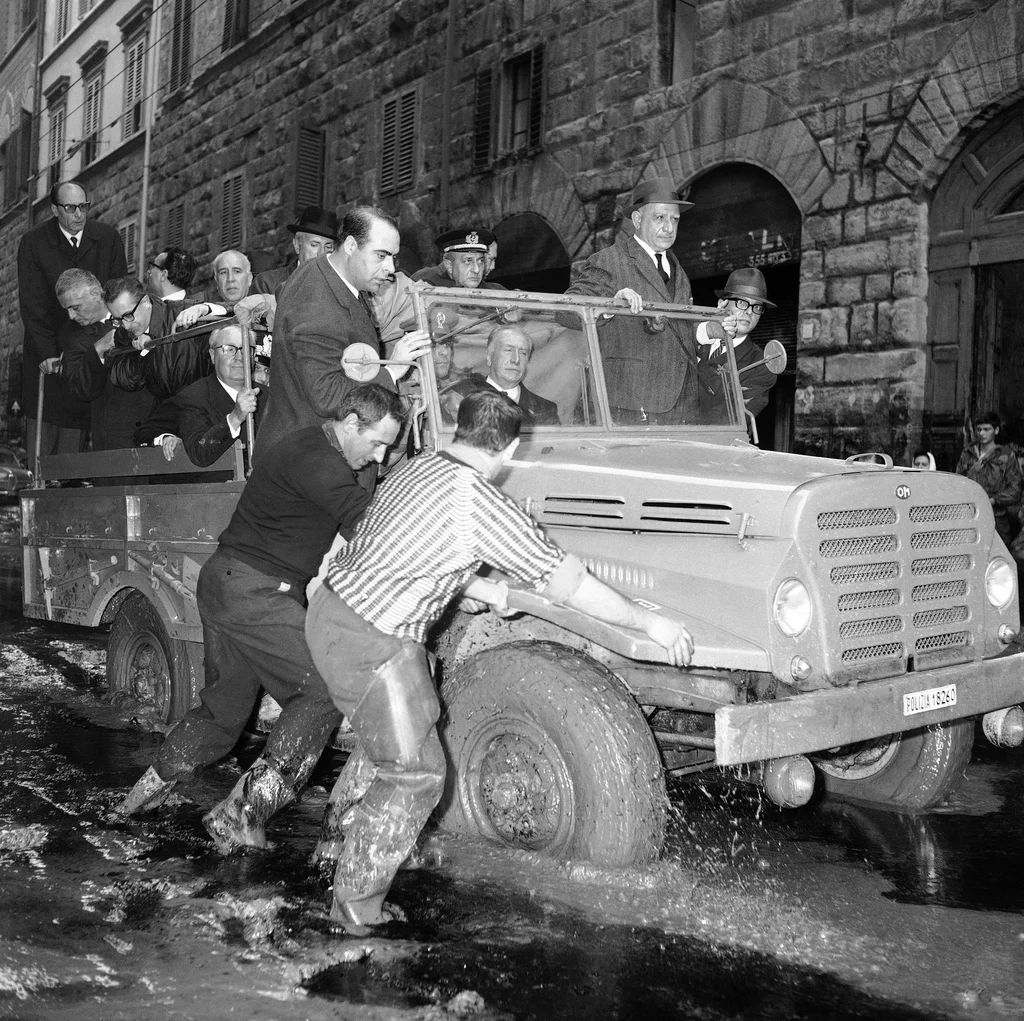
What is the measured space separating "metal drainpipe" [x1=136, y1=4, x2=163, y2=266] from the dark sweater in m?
21.3

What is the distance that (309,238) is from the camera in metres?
8.14

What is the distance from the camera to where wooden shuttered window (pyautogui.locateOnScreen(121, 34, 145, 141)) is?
87.4 ft

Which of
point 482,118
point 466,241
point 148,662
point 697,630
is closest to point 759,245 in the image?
point 482,118

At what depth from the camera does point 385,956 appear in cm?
379

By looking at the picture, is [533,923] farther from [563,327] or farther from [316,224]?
[316,224]

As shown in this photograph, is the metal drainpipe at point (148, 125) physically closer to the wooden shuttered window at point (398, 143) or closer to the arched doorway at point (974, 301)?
the wooden shuttered window at point (398, 143)

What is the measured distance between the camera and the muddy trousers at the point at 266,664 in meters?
5.07

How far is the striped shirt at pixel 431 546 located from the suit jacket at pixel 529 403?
1.23 m

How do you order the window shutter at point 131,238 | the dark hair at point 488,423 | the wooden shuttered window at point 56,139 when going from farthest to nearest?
the wooden shuttered window at point 56,139
the window shutter at point 131,238
the dark hair at point 488,423

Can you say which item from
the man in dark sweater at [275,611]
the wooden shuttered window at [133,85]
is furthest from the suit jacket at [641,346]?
the wooden shuttered window at [133,85]

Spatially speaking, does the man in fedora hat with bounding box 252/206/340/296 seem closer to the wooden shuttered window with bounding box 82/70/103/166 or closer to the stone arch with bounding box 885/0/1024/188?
the stone arch with bounding box 885/0/1024/188

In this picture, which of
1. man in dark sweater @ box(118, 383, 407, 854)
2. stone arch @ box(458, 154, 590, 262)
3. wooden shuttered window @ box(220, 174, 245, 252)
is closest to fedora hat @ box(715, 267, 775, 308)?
man in dark sweater @ box(118, 383, 407, 854)

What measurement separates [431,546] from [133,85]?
26284 millimetres

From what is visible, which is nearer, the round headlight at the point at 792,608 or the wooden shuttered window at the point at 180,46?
the round headlight at the point at 792,608
